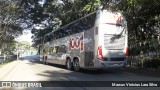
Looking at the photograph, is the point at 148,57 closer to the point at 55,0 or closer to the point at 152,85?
the point at 152,85

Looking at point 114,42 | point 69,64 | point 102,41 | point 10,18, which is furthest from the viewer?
point 10,18

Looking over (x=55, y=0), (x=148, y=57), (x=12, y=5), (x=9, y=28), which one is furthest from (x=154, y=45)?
(x=9, y=28)

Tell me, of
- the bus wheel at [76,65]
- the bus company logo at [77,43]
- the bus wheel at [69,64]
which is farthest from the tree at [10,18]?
the bus wheel at [76,65]

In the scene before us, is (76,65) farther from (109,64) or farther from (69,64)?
(109,64)

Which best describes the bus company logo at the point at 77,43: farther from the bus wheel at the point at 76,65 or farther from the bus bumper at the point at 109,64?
the bus bumper at the point at 109,64

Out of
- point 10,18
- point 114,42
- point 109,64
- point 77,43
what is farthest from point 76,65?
point 10,18

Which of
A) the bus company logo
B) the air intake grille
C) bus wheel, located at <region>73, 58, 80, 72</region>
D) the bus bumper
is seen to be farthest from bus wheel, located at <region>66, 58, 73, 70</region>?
Result: the air intake grille

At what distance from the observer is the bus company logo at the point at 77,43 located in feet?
67.6

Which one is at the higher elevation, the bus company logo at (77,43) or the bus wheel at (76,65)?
the bus company logo at (77,43)

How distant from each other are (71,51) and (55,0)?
1886 centimetres

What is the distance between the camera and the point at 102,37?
18109mm

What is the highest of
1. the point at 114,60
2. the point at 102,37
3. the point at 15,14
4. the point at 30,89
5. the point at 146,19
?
the point at 15,14

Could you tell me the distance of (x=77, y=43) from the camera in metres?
21.6

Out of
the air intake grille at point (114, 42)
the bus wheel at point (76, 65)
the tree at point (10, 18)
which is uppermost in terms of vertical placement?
the tree at point (10, 18)
